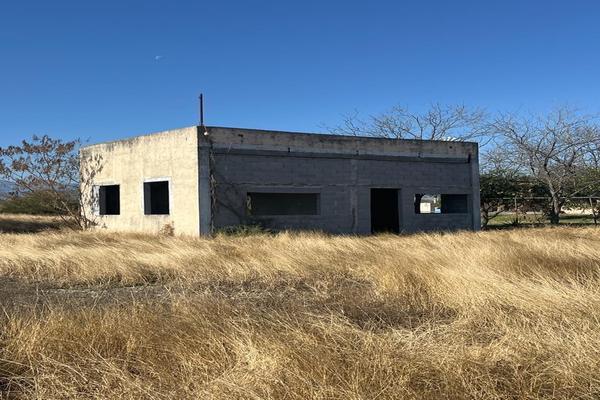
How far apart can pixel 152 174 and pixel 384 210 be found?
1030cm

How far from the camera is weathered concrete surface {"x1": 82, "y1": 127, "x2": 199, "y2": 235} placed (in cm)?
1973

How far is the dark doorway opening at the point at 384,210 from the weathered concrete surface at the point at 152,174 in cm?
858

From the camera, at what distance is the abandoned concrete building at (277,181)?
19891 mm

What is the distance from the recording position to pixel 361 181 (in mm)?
23016

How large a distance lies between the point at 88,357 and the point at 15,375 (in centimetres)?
49

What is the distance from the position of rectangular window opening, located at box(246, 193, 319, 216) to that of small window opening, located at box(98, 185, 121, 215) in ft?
20.5

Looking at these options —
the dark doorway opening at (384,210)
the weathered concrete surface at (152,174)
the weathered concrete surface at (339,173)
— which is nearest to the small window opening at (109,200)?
the weathered concrete surface at (152,174)

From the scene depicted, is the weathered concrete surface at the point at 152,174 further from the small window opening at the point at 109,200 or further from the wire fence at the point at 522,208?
the wire fence at the point at 522,208

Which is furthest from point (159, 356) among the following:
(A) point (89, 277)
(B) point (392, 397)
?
(A) point (89, 277)

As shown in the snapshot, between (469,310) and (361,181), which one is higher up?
(361,181)

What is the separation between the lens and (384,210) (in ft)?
84.3

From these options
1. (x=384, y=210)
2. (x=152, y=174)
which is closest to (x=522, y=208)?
(x=384, y=210)

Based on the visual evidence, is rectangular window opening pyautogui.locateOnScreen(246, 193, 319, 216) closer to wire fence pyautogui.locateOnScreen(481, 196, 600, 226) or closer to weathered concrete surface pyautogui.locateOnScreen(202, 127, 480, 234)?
weathered concrete surface pyautogui.locateOnScreen(202, 127, 480, 234)

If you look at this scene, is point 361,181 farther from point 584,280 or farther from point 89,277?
point 584,280
